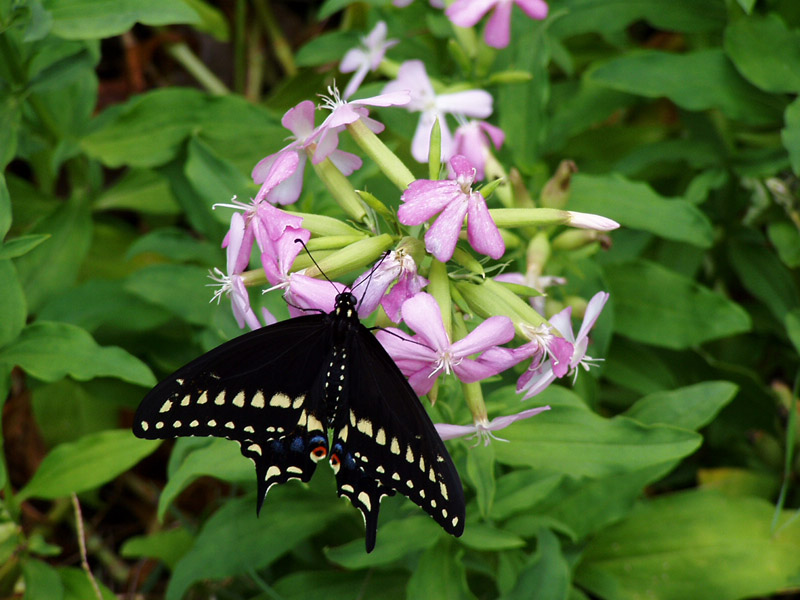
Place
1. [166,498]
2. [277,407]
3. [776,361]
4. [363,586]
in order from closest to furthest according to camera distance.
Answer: [277,407]
[166,498]
[363,586]
[776,361]

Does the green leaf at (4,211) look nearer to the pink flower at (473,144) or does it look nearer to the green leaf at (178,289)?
the green leaf at (178,289)

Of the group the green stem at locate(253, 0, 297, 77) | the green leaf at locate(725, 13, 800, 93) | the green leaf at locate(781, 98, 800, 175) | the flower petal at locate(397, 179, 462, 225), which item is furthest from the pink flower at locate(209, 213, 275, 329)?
the green stem at locate(253, 0, 297, 77)

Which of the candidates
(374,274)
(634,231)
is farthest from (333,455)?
(634,231)

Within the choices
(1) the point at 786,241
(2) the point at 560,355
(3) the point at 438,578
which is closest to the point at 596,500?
(3) the point at 438,578

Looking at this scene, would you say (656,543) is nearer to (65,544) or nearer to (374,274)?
Result: (374,274)

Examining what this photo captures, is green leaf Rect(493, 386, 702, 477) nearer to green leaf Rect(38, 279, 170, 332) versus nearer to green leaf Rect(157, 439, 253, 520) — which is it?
green leaf Rect(157, 439, 253, 520)

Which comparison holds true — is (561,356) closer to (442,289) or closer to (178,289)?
(442,289)

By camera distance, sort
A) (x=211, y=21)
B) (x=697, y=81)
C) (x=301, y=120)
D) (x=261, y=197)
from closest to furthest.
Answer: (x=261, y=197), (x=301, y=120), (x=697, y=81), (x=211, y=21)
